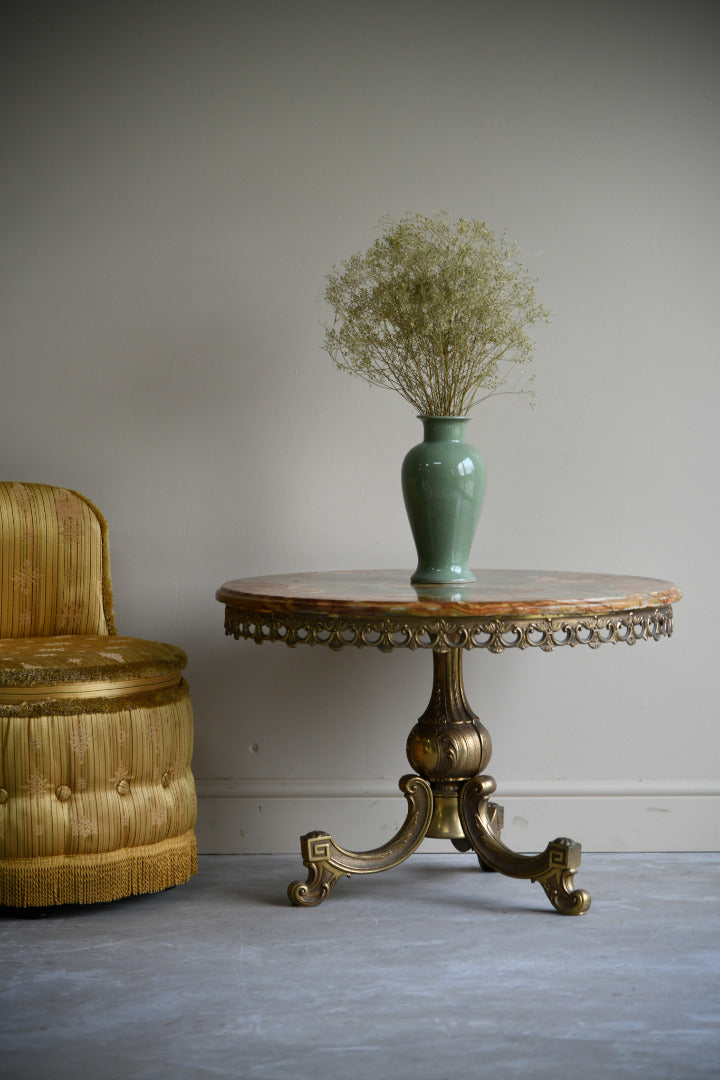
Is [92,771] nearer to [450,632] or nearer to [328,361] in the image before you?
[450,632]

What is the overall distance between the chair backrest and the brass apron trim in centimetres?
39

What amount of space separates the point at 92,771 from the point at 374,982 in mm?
768

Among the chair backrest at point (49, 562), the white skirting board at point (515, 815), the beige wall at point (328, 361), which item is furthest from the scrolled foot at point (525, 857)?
the chair backrest at point (49, 562)

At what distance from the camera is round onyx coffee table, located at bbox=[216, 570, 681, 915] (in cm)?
225

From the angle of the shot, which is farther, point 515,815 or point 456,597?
point 515,815

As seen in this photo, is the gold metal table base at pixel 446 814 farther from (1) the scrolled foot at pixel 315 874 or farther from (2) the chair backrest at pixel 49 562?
(2) the chair backrest at pixel 49 562

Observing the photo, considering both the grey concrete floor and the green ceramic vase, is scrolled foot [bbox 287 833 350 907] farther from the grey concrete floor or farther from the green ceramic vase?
the green ceramic vase

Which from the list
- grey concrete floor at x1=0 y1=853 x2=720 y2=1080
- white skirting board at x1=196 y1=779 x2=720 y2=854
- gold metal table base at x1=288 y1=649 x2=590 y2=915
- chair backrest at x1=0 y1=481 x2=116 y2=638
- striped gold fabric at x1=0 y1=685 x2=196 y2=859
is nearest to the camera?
grey concrete floor at x1=0 y1=853 x2=720 y2=1080

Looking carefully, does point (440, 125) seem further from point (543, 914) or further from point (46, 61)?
point (543, 914)

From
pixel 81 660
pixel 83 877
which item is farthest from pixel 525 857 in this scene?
pixel 81 660

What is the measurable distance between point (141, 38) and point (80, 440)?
1096 mm

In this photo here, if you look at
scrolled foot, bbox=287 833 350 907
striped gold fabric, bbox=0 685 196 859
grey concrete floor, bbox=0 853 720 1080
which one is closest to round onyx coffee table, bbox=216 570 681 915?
scrolled foot, bbox=287 833 350 907

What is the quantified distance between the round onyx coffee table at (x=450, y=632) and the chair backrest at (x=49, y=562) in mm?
502

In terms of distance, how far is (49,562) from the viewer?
9.46 ft
